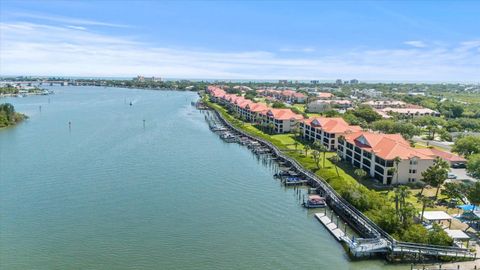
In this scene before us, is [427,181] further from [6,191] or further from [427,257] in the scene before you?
[6,191]

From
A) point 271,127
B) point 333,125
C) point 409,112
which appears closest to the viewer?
point 333,125

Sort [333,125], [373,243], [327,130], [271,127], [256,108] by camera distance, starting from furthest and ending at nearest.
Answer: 1. [256,108]
2. [271,127]
3. [333,125]
4. [327,130]
5. [373,243]

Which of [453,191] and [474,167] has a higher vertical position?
[474,167]

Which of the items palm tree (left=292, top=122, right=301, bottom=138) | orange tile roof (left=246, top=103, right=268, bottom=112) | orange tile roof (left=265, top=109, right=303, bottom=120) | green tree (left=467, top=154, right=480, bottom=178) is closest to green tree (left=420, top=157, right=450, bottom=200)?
green tree (left=467, top=154, right=480, bottom=178)

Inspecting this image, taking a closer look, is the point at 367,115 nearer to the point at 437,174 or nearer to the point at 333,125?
the point at 333,125

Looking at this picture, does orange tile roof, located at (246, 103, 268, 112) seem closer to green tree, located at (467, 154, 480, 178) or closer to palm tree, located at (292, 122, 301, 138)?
palm tree, located at (292, 122, 301, 138)

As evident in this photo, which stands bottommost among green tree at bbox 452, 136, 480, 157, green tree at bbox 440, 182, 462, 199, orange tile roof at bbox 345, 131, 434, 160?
green tree at bbox 440, 182, 462, 199

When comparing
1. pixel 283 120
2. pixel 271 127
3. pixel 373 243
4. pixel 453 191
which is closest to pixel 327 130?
pixel 283 120

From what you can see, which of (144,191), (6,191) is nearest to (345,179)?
(144,191)
